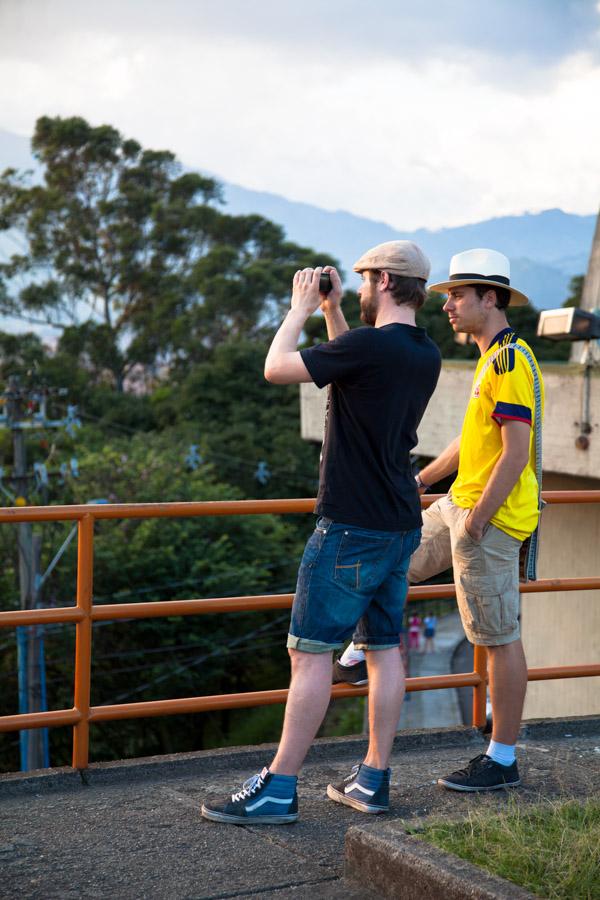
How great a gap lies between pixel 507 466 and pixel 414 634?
33.9 meters

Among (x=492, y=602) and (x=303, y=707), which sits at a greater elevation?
(x=492, y=602)

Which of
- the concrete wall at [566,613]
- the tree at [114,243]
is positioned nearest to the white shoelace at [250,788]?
the concrete wall at [566,613]

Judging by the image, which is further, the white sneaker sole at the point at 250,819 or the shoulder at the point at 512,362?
the shoulder at the point at 512,362

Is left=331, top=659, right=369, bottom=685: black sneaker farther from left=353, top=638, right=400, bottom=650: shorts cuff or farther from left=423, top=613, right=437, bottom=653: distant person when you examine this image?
left=423, top=613, right=437, bottom=653: distant person

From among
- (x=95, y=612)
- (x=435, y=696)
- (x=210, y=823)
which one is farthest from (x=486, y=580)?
(x=435, y=696)

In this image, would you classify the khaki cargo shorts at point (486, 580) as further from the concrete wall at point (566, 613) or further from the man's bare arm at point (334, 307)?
the concrete wall at point (566, 613)

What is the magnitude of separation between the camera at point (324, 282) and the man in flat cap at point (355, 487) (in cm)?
2

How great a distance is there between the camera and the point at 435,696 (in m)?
32.8

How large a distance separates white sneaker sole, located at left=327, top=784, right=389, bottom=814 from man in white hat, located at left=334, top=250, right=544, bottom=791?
370mm

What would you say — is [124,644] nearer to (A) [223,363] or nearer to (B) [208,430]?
(B) [208,430]

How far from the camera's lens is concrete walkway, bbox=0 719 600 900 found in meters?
3.37

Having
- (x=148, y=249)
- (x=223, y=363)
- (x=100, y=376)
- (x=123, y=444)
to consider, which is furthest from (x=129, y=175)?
(x=123, y=444)

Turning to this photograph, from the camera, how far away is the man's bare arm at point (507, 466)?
152 inches

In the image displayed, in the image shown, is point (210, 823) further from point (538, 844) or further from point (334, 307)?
point (334, 307)
